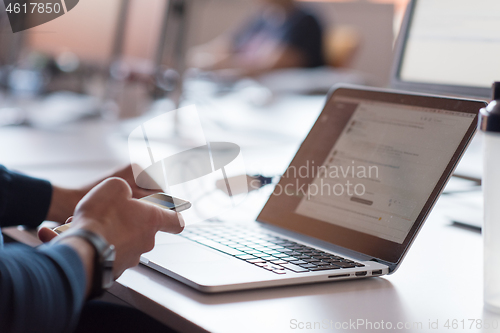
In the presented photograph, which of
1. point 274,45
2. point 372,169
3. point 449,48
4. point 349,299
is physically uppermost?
point 274,45

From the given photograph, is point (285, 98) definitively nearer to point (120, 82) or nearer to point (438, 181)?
point (120, 82)

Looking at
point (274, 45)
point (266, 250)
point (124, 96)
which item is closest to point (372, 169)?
point (266, 250)

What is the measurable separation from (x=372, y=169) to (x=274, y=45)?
346 cm

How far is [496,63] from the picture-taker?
0.80 m

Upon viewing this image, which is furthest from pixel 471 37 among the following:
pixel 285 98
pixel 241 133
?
pixel 285 98

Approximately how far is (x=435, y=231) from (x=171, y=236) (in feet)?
1.22

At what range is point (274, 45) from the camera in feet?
12.9

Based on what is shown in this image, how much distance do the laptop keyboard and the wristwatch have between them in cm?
15

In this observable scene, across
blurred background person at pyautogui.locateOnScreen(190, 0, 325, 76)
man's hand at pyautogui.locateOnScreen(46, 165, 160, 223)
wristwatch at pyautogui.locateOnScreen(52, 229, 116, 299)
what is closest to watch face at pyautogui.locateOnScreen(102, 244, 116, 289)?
wristwatch at pyautogui.locateOnScreen(52, 229, 116, 299)

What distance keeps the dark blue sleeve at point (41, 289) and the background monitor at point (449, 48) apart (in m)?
0.67

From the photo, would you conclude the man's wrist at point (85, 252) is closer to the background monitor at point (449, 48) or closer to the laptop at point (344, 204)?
the laptop at point (344, 204)

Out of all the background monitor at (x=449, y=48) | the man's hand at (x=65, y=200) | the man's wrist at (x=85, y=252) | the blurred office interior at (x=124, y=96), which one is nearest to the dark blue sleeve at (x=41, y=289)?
the man's wrist at (x=85, y=252)

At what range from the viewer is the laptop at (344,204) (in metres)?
0.50

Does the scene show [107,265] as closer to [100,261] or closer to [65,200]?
[100,261]
